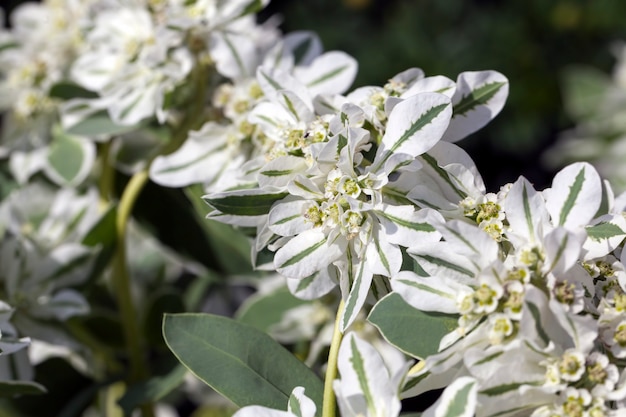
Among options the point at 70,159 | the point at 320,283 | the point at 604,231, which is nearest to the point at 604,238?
the point at 604,231

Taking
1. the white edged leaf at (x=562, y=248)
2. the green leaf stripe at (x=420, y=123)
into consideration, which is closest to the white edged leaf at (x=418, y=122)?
the green leaf stripe at (x=420, y=123)

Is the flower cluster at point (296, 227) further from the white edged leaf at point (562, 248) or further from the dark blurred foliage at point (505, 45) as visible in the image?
the dark blurred foliage at point (505, 45)

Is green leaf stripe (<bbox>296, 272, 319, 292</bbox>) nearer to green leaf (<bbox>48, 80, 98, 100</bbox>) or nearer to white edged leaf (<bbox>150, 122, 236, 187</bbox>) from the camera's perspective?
white edged leaf (<bbox>150, 122, 236, 187</bbox>)

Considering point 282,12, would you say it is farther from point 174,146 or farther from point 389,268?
point 389,268

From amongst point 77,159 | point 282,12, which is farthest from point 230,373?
point 282,12

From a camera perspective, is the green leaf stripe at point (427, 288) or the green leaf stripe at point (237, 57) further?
the green leaf stripe at point (237, 57)

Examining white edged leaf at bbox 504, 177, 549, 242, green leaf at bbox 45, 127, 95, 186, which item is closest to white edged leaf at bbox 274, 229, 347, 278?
white edged leaf at bbox 504, 177, 549, 242
